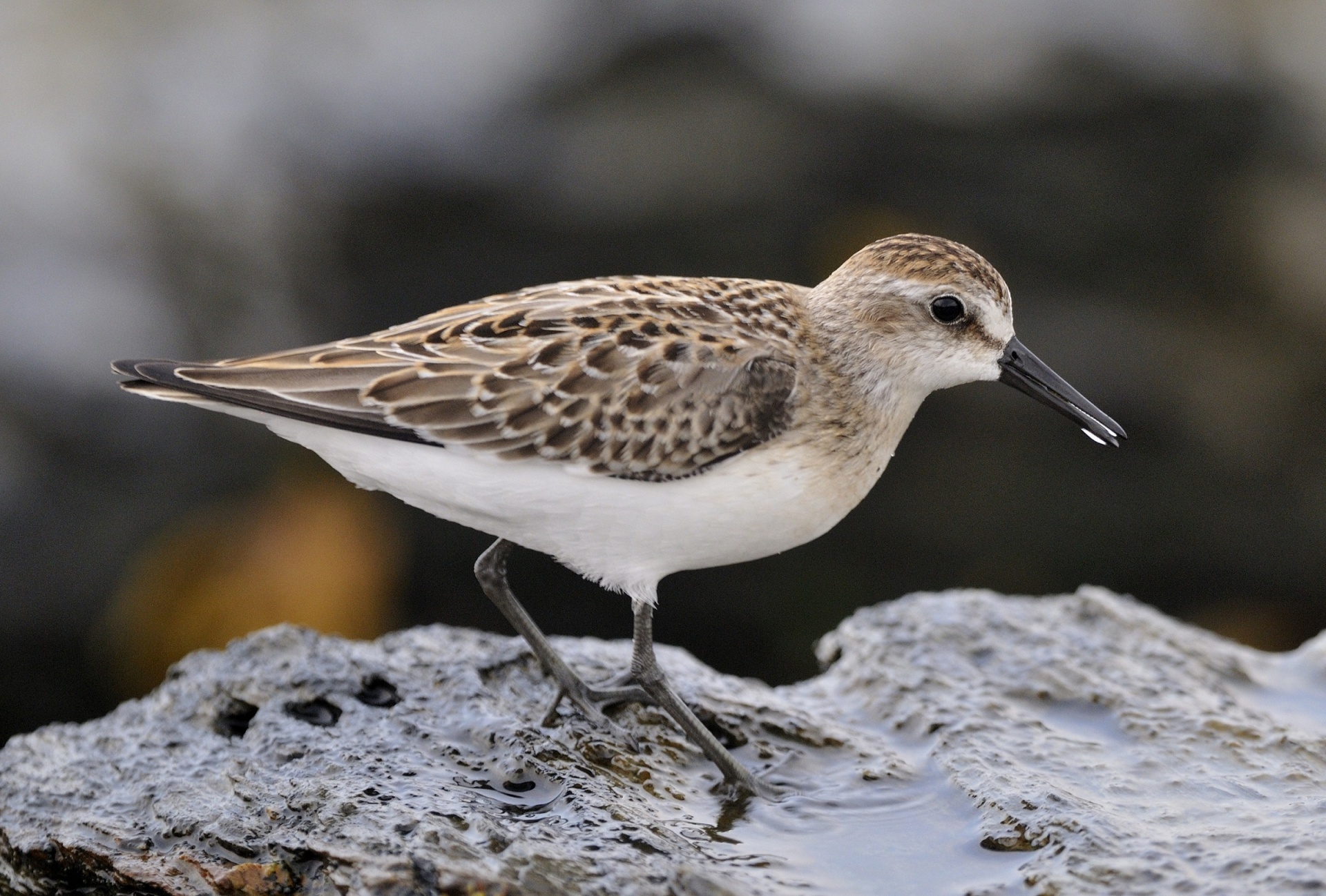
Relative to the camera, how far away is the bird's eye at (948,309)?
20.8 feet

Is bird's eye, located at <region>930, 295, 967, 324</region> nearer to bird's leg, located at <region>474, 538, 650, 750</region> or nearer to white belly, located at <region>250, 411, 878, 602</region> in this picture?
white belly, located at <region>250, 411, 878, 602</region>

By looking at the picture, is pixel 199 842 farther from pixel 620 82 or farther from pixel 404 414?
pixel 620 82

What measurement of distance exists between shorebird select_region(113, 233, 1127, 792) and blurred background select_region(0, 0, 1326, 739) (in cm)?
453

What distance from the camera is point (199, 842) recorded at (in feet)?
17.4

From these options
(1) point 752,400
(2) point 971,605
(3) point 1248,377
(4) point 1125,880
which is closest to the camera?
(4) point 1125,880

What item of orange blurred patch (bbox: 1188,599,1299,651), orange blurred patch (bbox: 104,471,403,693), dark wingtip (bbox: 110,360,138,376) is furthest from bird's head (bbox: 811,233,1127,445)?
orange blurred patch (bbox: 104,471,403,693)

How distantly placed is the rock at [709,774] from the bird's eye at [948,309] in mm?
1913

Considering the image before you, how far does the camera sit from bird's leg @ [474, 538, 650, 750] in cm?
657

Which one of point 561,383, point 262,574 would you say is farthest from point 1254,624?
point 262,574

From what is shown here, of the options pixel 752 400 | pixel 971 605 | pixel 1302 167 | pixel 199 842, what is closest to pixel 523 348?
pixel 752 400

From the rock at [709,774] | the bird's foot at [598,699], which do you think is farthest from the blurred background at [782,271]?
the bird's foot at [598,699]

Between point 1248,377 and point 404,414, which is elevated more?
point 1248,377

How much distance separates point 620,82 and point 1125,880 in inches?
328

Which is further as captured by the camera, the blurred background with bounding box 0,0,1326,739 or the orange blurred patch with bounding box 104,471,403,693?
the blurred background with bounding box 0,0,1326,739
